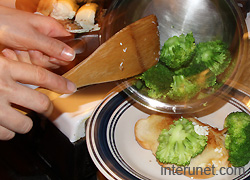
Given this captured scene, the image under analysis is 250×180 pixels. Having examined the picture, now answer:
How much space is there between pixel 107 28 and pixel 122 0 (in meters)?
0.11

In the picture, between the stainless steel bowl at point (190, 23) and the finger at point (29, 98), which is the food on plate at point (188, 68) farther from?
the finger at point (29, 98)

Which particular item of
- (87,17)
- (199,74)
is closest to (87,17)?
(87,17)

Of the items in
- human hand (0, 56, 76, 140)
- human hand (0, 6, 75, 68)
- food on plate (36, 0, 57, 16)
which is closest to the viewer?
human hand (0, 56, 76, 140)

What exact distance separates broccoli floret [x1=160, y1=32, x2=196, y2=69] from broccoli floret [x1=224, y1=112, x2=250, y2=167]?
0.26m

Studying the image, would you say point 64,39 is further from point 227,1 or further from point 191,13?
point 227,1

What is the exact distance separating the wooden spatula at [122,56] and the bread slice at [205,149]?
0.72ft

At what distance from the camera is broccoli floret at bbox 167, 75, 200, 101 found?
3.29ft

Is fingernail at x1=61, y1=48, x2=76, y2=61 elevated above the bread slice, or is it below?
above

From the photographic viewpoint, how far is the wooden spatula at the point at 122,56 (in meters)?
0.89

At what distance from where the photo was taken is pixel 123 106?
43.9 inches

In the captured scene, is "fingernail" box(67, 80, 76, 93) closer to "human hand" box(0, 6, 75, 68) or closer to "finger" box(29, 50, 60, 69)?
"human hand" box(0, 6, 75, 68)

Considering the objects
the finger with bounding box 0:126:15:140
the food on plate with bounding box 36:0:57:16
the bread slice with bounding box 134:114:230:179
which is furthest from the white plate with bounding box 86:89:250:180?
the food on plate with bounding box 36:0:57:16

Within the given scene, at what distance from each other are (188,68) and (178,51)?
0.26 feet

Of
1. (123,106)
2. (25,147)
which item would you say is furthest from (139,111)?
(25,147)
